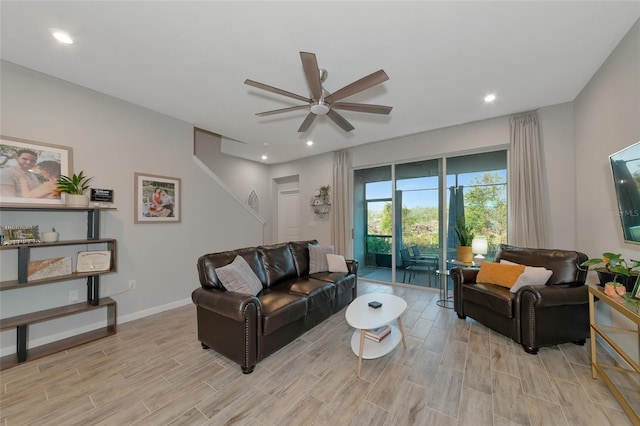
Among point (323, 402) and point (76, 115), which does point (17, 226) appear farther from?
point (323, 402)

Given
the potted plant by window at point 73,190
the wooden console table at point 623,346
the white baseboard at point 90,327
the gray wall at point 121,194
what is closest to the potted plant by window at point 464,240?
the wooden console table at point 623,346

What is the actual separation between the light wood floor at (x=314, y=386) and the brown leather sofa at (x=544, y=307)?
0.15m

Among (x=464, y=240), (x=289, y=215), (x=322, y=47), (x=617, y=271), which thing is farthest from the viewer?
(x=289, y=215)

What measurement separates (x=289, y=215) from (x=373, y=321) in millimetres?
4869

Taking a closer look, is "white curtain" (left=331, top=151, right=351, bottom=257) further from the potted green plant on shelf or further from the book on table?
the potted green plant on shelf

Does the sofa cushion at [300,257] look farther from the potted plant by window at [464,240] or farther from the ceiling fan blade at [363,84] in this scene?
the potted plant by window at [464,240]

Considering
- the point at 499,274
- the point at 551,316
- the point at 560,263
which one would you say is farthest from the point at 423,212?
the point at 551,316

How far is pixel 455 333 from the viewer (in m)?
2.80

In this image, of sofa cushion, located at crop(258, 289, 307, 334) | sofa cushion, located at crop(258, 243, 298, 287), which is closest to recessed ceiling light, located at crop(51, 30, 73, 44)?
sofa cushion, located at crop(258, 243, 298, 287)

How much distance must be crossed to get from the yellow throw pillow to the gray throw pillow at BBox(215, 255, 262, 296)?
2852mm

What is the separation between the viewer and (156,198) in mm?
3506

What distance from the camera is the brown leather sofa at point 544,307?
2.36 m

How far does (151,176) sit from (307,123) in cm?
245

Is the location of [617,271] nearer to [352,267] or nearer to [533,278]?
[533,278]
